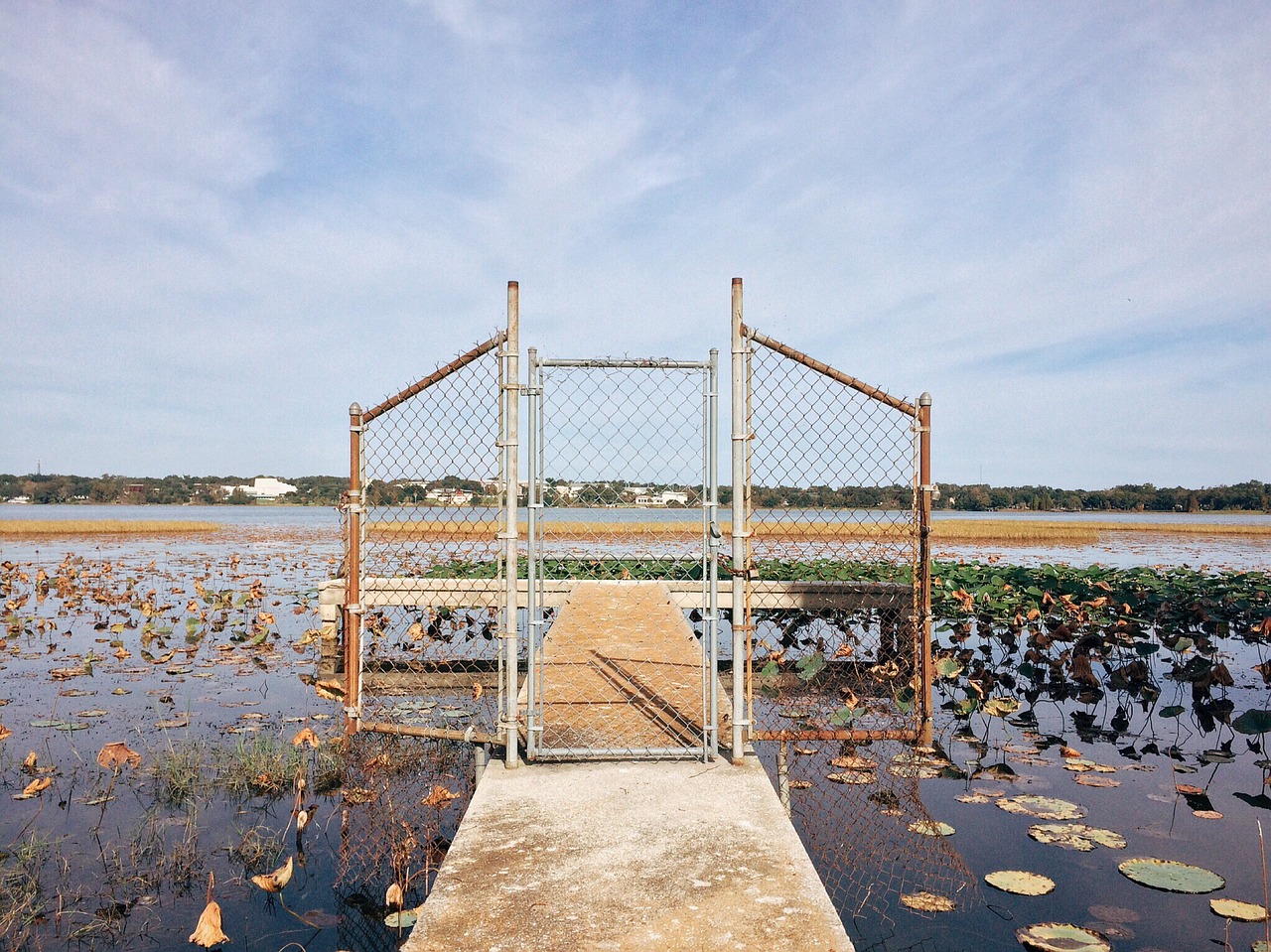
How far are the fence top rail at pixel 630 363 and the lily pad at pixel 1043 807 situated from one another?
3.31m

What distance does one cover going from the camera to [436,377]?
5004 millimetres

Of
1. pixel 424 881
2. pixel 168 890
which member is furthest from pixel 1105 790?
pixel 168 890

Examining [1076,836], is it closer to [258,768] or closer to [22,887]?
[258,768]

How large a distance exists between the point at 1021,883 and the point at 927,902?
53cm

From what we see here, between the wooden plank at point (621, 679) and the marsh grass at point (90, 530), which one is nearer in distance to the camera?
the wooden plank at point (621, 679)

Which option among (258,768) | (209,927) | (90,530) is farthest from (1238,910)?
(90,530)

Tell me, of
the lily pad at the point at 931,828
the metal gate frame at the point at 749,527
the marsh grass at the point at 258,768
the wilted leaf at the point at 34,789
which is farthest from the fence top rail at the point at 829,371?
the wilted leaf at the point at 34,789

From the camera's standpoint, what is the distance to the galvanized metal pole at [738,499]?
13.6 feet

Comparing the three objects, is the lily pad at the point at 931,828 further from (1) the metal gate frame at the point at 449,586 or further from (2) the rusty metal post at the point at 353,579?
(2) the rusty metal post at the point at 353,579

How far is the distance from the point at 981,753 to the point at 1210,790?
4.69 feet

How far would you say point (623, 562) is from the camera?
11367mm

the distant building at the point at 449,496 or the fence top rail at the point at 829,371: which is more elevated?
the fence top rail at the point at 829,371

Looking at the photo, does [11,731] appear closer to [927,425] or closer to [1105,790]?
[927,425]

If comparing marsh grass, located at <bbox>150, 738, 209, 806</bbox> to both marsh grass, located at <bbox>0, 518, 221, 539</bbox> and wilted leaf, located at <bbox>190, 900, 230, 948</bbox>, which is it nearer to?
wilted leaf, located at <bbox>190, 900, 230, 948</bbox>
